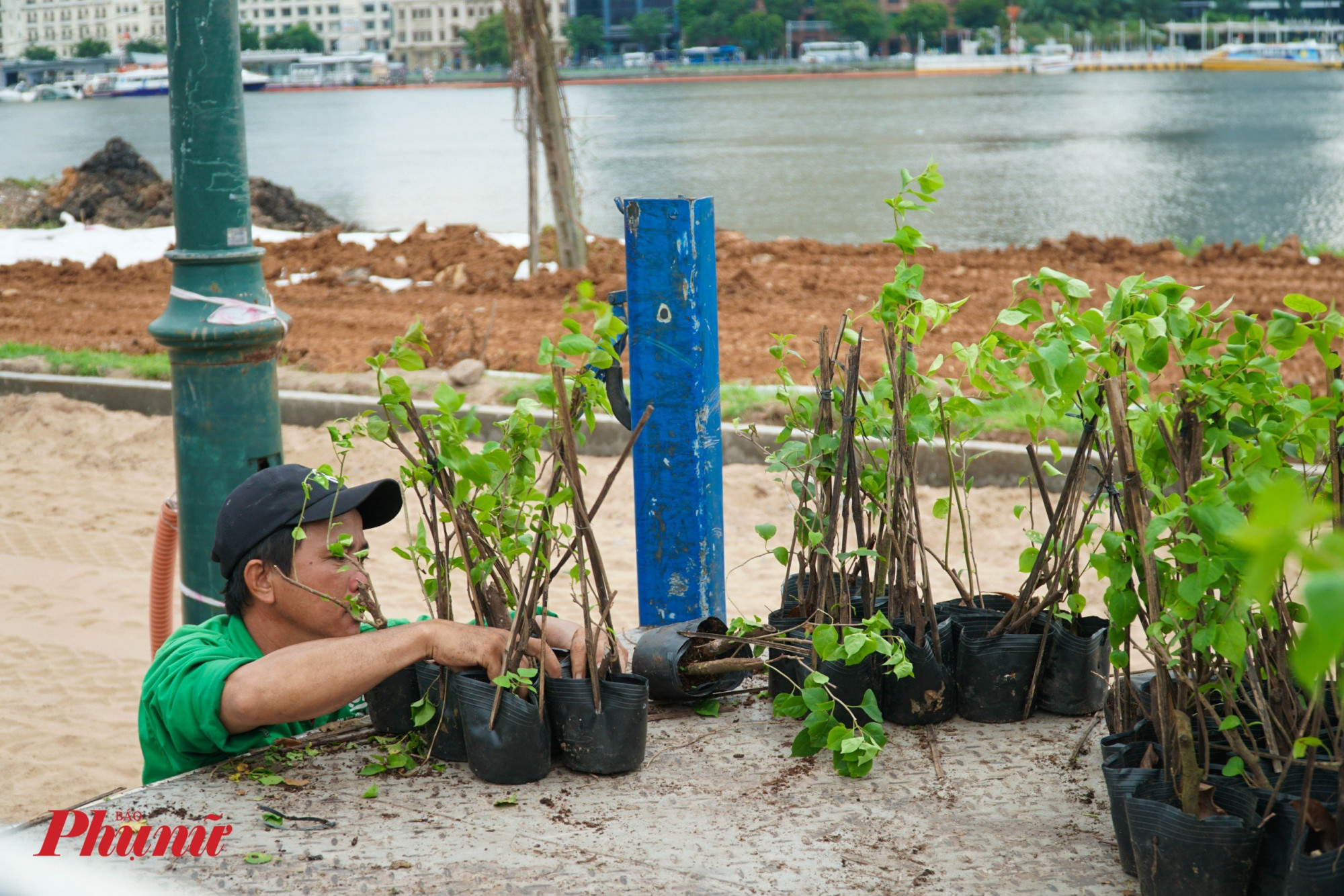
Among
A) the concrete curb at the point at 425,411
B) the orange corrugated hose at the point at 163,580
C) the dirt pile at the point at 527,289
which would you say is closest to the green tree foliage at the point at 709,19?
the dirt pile at the point at 527,289

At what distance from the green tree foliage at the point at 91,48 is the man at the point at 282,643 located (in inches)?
4616

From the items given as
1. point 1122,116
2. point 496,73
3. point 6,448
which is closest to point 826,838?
point 6,448

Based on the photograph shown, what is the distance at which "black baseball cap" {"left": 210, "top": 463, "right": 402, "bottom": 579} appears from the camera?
2.37m

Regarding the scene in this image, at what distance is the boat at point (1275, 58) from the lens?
4518 inches

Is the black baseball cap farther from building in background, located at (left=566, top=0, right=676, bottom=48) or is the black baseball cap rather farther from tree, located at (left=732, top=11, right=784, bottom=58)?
building in background, located at (left=566, top=0, right=676, bottom=48)

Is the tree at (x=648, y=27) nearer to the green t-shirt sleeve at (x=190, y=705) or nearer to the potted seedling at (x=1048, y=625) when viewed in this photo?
the potted seedling at (x=1048, y=625)

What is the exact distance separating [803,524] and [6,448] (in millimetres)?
6355

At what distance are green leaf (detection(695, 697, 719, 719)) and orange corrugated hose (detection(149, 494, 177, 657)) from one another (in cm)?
187

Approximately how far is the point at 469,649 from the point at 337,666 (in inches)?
9.9

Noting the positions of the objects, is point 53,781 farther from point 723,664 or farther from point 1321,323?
point 1321,323

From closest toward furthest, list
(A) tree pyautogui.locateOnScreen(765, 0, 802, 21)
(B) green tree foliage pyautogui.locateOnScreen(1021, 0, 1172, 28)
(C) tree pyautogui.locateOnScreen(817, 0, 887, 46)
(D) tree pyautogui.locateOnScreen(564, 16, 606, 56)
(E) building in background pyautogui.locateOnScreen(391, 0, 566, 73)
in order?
(B) green tree foliage pyautogui.locateOnScreen(1021, 0, 1172, 28) < (A) tree pyautogui.locateOnScreen(765, 0, 802, 21) < (C) tree pyautogui.locateOnScreen(817, 0, 887, 46) < (D) tree pyautogui.locateOnScreen(564, 16, 606, 56) < (E) building in background pyautogui.locateOnScreen(391, 0, 566, 73)

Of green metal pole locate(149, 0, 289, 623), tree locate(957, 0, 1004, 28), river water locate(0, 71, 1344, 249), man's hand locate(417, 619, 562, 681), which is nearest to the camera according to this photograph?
man's hand locate(417, 619, 562, 681)

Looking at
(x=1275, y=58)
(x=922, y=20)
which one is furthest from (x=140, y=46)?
(x=1275, y=58)

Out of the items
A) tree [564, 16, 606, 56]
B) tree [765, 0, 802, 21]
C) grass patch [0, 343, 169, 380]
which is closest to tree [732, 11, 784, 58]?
tree [765, 0, 802, 21]
